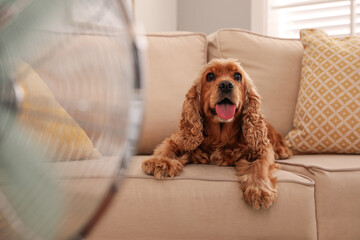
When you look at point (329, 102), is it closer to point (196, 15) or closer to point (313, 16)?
point (313, 16)

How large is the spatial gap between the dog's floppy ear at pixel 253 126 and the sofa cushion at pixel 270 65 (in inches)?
12.7

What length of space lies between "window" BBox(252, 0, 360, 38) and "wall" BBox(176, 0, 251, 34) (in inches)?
3.9

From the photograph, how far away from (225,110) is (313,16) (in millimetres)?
1824

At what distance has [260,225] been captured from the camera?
3.96 feet

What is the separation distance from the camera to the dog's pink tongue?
1.51 m

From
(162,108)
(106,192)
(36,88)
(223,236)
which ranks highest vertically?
(36,88)

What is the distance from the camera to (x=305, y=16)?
2.91m

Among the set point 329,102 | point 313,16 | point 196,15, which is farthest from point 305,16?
point 329,102

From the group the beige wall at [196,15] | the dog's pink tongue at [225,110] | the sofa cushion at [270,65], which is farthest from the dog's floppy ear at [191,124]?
the beige wall at [196,15]

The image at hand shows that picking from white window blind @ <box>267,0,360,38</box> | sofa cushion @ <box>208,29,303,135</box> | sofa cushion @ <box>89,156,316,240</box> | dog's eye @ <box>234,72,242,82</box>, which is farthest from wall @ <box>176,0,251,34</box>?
sofa cushion @ <box>89,156,316,240</box>

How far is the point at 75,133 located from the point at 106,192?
0.08 m

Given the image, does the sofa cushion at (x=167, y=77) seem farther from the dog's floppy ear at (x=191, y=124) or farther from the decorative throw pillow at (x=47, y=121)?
the decorative throw pillow at (x=47, y=121)

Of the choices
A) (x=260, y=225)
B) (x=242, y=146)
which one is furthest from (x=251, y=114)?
(x=260, y=225)

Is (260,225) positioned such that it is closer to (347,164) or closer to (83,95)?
(347,164)
